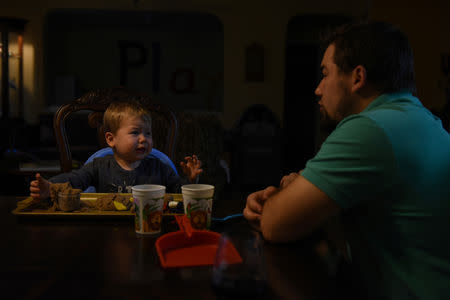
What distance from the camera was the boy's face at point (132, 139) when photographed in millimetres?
1697

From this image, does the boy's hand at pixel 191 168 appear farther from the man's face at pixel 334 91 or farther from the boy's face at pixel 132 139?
the man's face at pixel 334 91

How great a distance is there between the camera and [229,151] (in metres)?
6.63

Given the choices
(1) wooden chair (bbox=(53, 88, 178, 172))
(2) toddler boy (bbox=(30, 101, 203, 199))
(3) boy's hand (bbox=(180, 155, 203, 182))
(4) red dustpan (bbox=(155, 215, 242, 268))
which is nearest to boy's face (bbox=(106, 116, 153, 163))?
(2) toddler boy (bbox=(30, 101, 203, 199))

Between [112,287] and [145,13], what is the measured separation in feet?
23.4

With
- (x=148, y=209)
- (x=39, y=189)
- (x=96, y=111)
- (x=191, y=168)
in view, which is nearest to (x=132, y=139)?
(x=96, y=111)

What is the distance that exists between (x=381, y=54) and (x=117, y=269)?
81 centimetres

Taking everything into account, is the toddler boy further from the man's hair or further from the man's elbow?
the man's hair

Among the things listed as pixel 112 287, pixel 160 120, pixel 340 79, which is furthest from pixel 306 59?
pixel 112 287

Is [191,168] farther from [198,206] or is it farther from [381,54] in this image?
[381,54]

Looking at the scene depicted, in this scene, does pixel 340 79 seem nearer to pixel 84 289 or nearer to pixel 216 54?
pixel 84 289

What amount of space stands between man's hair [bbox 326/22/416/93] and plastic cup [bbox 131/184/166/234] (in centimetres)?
62

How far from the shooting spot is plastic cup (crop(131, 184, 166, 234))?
1.01 m

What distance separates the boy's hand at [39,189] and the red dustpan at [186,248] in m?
0.49

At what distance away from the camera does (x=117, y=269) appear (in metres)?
0.79
